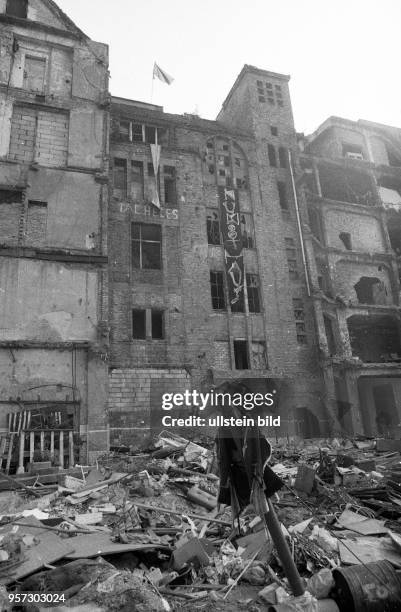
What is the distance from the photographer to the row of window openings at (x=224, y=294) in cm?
2245

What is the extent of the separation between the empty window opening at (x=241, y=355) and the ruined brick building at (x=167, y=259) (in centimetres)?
9

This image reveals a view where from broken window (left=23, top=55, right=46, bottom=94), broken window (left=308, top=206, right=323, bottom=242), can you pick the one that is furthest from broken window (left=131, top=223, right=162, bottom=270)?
broken window (left=308, top=206, right=323, bottom=242)

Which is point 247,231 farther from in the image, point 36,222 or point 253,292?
point 36,222

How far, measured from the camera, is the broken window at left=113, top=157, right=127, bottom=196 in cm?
2250

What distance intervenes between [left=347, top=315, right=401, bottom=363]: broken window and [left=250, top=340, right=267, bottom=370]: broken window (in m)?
7.00

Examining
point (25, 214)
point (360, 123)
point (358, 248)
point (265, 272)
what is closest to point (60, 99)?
point (25, 214)

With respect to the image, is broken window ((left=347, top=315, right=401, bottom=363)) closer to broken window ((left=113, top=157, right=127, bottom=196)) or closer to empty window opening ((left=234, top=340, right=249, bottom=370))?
empty window opening ((left=234, top=340, right=249, bottom=370))

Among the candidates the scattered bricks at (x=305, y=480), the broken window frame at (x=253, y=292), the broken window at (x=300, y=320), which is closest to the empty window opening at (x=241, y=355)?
the broken window frame at (x=253, y=292)

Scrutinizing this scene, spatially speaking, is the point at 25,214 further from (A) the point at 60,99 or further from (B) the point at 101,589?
(B) the point at 101,589

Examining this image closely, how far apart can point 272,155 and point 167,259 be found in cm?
1066

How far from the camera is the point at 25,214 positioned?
17250 millimetres

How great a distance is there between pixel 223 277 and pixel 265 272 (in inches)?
101

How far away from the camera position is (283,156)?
26953 mm

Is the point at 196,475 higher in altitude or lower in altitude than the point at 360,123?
lower
